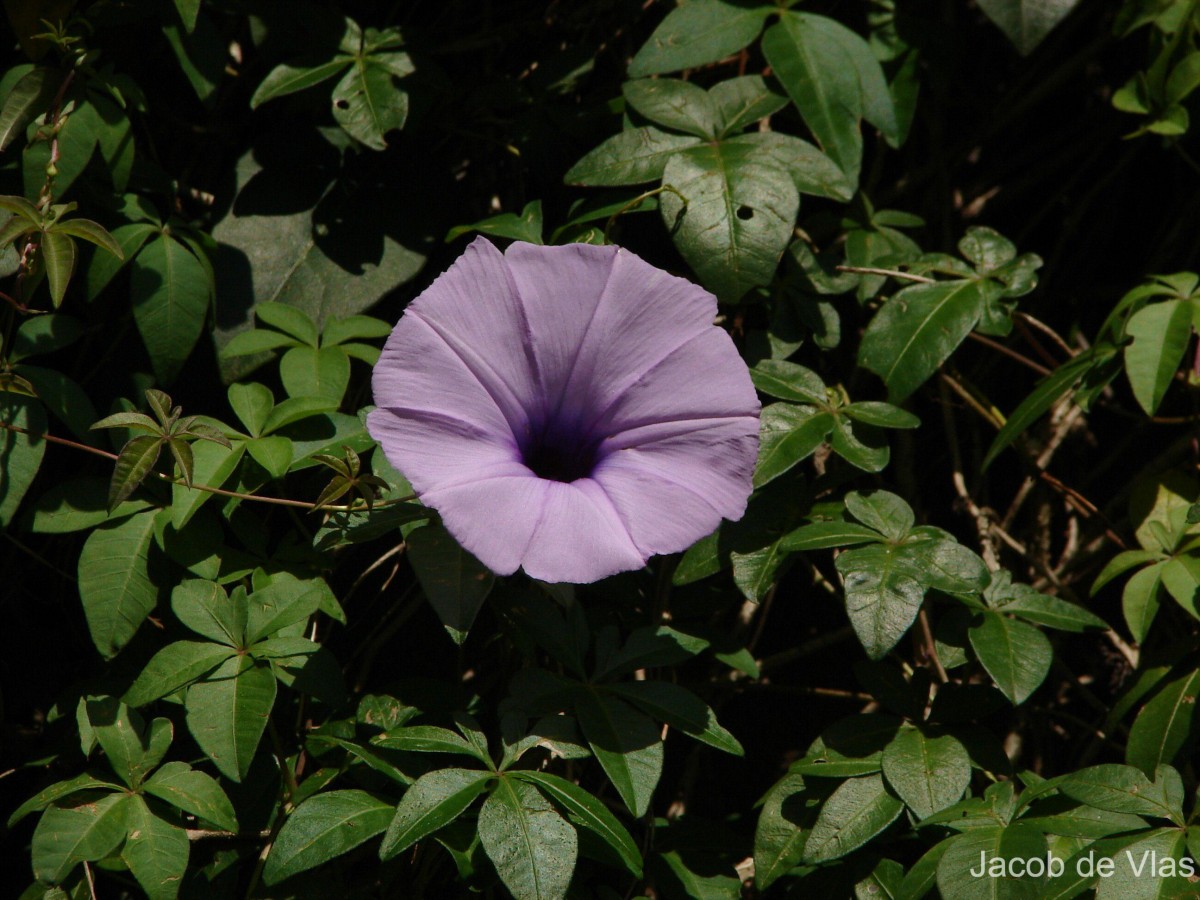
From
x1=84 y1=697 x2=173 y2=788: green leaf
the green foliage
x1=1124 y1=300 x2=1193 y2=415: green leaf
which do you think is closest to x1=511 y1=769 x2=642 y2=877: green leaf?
the green foliage

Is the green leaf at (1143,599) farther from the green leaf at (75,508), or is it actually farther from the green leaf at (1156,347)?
the green leaf at (75,508)

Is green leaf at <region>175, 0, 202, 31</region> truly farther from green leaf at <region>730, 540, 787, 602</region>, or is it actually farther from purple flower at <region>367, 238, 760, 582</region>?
green leaf at <region>730, 540, 787, 602</region>

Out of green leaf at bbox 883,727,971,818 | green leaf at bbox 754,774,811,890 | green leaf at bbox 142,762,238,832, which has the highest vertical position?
green leaf at bbox 883,727,971,818

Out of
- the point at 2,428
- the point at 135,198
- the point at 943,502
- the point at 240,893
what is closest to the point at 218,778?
the point at 240,893

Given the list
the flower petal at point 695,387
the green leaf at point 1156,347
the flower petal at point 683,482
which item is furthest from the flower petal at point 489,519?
the green leaf at point 1156,347

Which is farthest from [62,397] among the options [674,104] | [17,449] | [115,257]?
[674,104]
